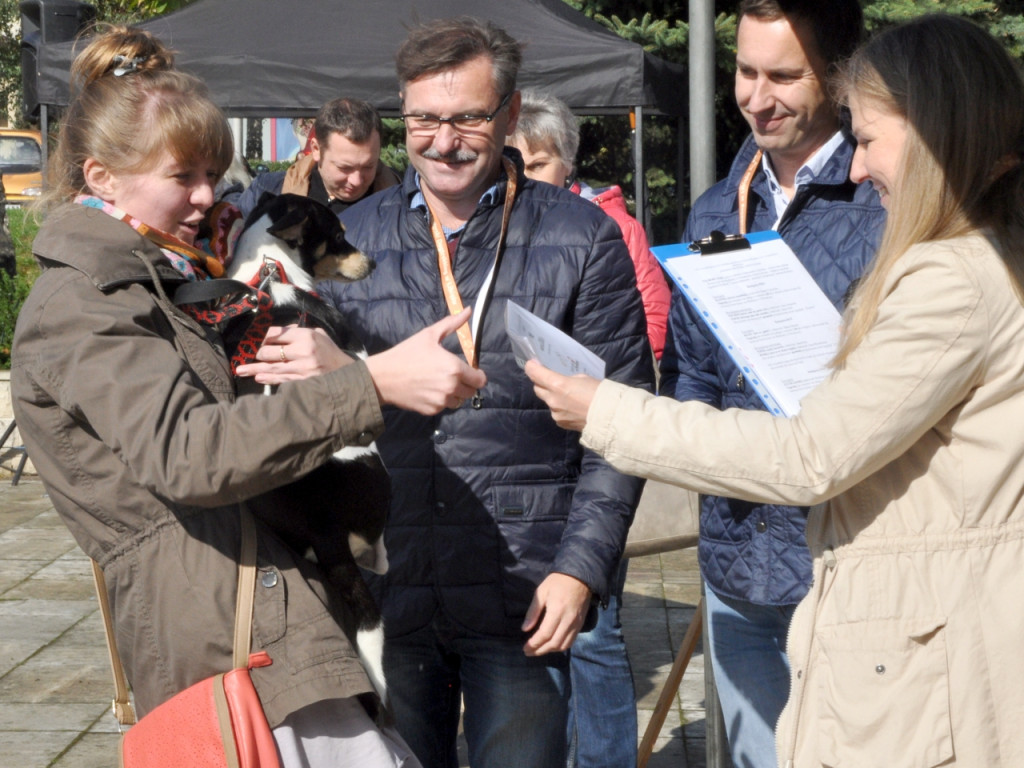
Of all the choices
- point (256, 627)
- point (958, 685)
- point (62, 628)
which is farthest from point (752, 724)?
point (62, 628)

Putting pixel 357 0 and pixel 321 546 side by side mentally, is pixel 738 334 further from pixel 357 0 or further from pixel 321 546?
pixel 357 0

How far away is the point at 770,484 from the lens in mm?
2070

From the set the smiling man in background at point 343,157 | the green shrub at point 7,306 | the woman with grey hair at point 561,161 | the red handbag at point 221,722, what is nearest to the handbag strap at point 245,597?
the red handbag at point 221,722

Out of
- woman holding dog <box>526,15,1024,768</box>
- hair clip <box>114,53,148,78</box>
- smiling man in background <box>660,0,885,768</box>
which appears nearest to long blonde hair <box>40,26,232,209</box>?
hair clip <box>114,53,148,78</box>

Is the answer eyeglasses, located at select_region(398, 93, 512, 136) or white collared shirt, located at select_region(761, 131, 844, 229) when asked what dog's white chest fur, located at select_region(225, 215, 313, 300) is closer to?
eyeglasses, located at select_region(398, 93, 512, 136)

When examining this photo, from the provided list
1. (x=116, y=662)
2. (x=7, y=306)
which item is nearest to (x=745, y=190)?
(x=116, y=662)

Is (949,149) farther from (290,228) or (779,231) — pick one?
(290,228)

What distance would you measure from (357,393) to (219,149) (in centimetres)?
61

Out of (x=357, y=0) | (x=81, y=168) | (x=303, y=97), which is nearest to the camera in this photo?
(x=81, y=168)

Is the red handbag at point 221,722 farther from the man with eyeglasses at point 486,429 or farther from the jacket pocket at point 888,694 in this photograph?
the jacket pocket at point 888,694

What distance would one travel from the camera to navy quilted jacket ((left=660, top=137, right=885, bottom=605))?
2.72 m

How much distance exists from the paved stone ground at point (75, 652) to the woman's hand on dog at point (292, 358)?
2.02 meters

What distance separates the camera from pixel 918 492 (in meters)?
2.06

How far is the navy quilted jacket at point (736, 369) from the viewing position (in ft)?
8.91
